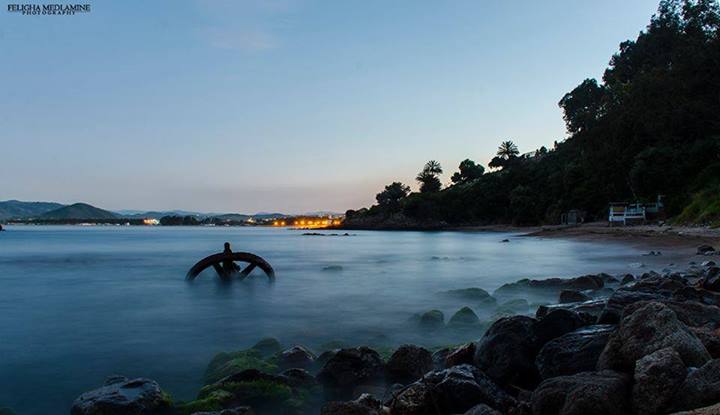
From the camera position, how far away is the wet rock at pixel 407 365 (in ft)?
21.7

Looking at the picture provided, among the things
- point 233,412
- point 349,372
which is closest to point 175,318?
point 349,372

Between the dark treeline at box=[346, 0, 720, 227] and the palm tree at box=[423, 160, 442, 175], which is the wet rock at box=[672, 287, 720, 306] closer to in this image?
the dark treeline at box=[346, 0, 720, 227]

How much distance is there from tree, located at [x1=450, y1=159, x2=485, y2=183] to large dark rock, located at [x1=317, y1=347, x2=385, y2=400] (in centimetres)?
13795

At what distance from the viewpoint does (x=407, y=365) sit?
6668mm

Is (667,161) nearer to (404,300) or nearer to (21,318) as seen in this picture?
(404,300)

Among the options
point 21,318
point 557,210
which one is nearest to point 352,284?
point 21,318

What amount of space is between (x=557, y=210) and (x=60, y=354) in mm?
68959

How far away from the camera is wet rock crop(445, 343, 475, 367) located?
6402mm

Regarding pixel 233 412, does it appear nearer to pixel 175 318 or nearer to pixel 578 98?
pixel 175 318

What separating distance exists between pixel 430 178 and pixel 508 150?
22396 millimetres

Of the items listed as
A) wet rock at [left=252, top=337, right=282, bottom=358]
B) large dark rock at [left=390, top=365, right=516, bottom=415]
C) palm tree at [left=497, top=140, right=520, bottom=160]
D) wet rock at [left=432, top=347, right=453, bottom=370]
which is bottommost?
wet rock at [left=252, top=337, right=282, bottom=358]

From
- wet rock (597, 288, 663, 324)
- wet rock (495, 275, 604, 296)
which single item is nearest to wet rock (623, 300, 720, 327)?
wet rock (597, 288, 663, 324)

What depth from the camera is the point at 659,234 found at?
32.4m

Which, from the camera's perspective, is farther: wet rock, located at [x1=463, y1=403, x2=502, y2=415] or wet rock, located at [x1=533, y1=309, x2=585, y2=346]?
wet rock, located at [x1=533, y1=309, x2=585, y2=346]
